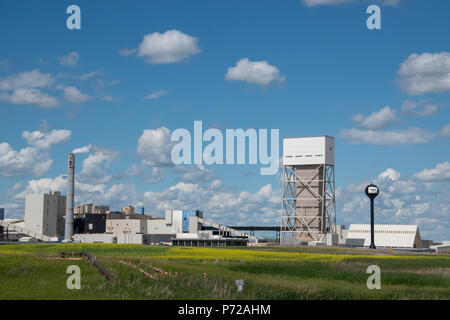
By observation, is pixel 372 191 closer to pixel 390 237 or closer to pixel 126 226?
pixel 390 237

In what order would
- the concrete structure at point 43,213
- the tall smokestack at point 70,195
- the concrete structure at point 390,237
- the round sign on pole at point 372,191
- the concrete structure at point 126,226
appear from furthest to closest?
the concrete structure at point 126,226 < the concrete structure at point 43,213 < the concrete structure at point 390,237 < the tall smokestack at point 70,195 < the round sign on pole at point 372,191

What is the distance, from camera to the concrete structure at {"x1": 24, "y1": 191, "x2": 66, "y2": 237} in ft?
612

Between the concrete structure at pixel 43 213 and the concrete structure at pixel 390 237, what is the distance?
89704 millimetres

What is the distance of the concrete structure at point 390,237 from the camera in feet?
527

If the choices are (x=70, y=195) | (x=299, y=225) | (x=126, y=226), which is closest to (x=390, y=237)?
(x=299, y=225)

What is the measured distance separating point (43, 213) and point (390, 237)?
335ft

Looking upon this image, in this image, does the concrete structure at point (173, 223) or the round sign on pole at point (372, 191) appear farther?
the concrete structure at point (173, 223)

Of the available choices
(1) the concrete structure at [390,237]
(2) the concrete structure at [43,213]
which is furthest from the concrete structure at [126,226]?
(1) the concrete structure at [390,237]

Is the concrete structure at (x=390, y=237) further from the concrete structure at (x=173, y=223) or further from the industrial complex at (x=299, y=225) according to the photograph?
the concrete structure at (x=173, y=223)

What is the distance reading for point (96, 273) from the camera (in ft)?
159
